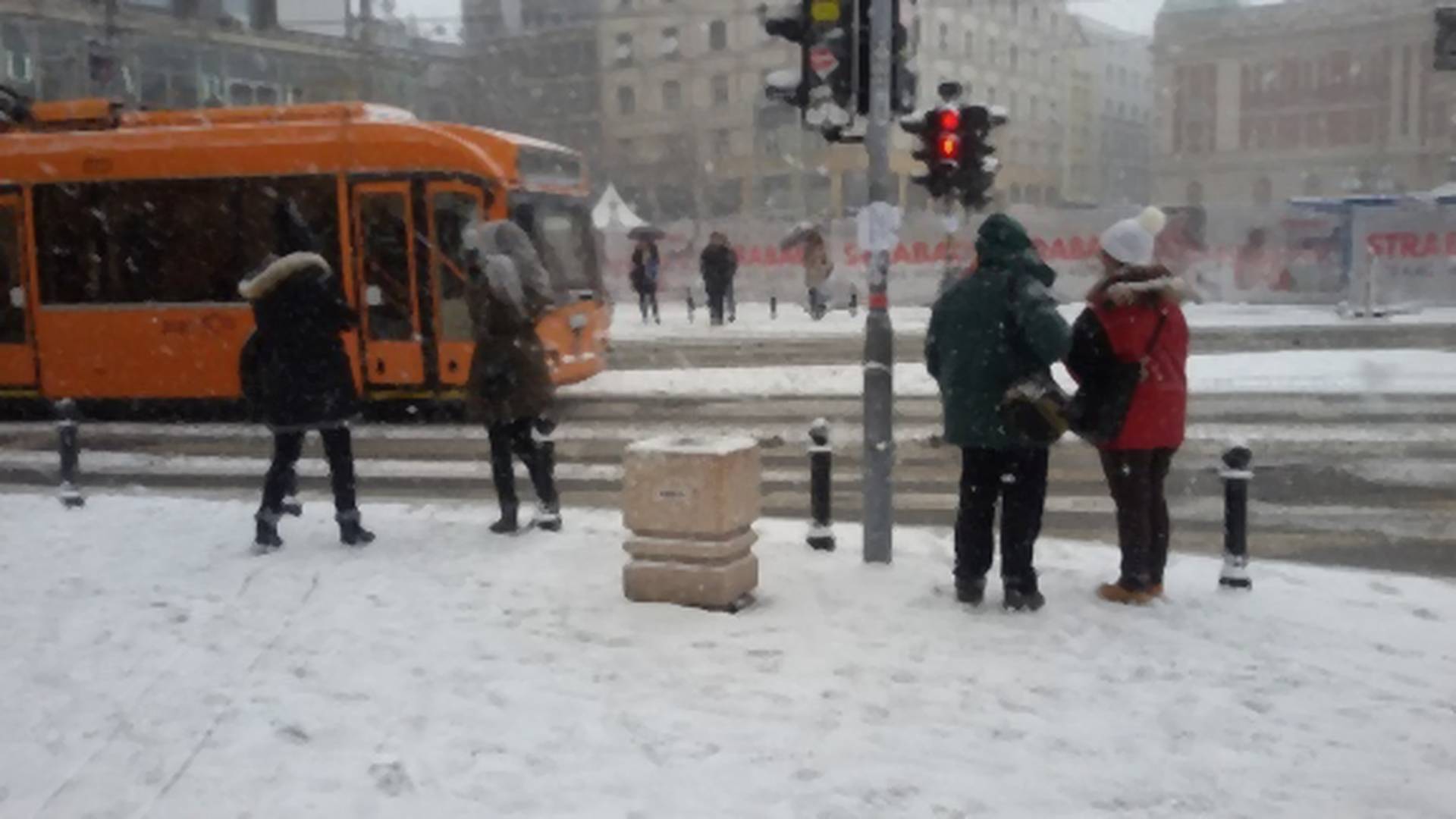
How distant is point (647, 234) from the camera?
29.0 meters

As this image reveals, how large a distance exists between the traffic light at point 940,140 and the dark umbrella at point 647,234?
1880cm

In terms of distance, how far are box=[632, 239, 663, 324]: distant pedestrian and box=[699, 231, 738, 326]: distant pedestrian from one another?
1.52m

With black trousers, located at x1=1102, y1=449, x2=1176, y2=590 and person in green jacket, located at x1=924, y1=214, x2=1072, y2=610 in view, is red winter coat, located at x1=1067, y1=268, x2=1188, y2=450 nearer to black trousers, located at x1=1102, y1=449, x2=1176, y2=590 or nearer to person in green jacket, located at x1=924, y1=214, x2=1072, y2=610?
black trousers, located at x1=1102, y1=449, x2=1176, y2=590

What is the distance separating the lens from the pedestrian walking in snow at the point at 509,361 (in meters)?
8.15

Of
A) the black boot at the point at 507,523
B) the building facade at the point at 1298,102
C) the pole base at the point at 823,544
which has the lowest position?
the pole base at the point at 823,544

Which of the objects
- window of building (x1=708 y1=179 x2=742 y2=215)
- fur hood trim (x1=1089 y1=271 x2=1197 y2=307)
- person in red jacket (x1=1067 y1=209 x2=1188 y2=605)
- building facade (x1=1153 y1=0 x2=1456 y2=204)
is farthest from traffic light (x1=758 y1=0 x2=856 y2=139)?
building facade (x1=1153 y1=0 x2=1456 y2=204)

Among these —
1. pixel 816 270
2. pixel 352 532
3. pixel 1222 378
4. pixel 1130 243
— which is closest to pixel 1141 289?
pixel 1130 243

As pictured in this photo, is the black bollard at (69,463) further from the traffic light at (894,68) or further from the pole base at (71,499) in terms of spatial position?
the traffic light at (894,68)

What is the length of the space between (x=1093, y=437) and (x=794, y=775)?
8.78 feet

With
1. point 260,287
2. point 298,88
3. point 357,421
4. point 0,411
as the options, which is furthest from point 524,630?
point 298,88

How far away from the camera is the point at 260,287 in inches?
300

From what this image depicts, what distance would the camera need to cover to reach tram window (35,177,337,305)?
14.2m

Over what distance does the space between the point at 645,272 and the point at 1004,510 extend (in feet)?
70.6

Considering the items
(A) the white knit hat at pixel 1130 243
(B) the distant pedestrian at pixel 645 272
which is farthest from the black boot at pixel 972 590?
(B) the distant pedestrian at pixel 645 272
